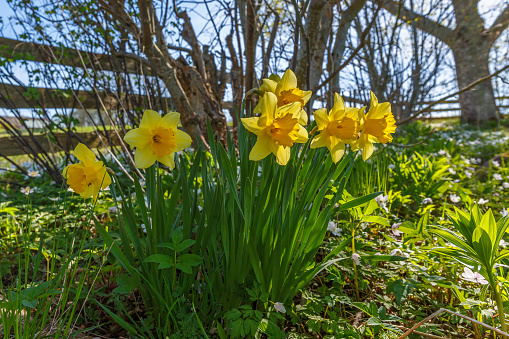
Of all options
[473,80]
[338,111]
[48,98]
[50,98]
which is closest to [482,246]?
[338,111]

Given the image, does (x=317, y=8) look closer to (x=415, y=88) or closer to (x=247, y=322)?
(x=247, y=322)

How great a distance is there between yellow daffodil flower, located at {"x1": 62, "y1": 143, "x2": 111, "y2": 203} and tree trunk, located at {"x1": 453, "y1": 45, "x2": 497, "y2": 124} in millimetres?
10082

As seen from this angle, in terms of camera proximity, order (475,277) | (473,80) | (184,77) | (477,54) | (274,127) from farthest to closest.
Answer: (477,54) < (473,80) < (184,77) < (475,277) < (274,127)

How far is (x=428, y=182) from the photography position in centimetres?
242

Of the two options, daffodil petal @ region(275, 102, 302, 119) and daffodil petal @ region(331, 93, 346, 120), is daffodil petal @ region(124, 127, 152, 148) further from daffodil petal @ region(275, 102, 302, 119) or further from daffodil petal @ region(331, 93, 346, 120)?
daffodil petal @ region(331, 93, 346, 120)

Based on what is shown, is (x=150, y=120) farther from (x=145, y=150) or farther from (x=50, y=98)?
(x=50, y=98)

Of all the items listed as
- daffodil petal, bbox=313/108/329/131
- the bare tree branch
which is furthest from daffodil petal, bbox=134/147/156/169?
the bare tree branch

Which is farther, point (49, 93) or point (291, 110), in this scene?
point (49, 93)

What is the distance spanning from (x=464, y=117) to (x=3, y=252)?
1163 cm

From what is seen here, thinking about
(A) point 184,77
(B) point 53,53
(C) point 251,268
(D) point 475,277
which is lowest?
(D) point 475,277

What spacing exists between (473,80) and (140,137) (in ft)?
34.0

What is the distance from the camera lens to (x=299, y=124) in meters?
0.95

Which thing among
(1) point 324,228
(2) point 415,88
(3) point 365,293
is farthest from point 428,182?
(2) point 415,88

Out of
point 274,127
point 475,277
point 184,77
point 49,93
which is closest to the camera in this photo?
point 274,127
